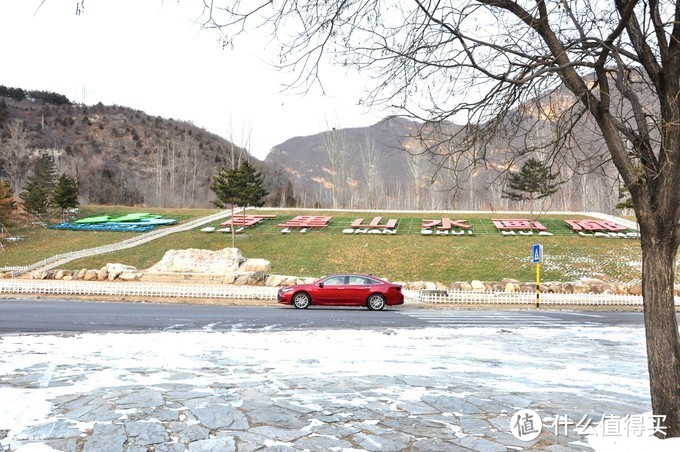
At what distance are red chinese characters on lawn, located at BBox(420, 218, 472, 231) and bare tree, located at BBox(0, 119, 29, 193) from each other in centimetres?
5939

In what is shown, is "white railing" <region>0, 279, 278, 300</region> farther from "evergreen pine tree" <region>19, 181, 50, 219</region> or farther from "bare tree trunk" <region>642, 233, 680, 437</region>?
"evergreen pine tree" <region>19, 181, 50, 219</region>

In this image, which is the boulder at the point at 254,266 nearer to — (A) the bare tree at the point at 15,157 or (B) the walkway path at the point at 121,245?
(B) the walkway path at the point at 121,245

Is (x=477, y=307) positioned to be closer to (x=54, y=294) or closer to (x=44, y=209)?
(x=54, y=294)

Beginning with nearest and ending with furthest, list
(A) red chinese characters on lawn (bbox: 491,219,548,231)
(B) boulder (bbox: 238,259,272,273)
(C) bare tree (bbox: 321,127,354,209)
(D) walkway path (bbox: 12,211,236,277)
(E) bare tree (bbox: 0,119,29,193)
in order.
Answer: (B) boulder (bbox: 238,259,272,273)
(D) walkway path (bbox: 12,211,236,277)
(A) red chinese characters on lawn (bbox: 491,219,548,231)
(C) bare tree (bbox: 321,127,354,209)
(E) bare tree (bbox: 0,119,29,193)

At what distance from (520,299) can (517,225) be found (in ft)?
77.9

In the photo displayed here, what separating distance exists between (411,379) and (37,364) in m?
4.92

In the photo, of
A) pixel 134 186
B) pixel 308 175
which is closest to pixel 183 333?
pixel 134 186

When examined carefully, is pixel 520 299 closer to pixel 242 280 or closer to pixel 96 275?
pixel 242 280

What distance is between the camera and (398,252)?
3978 cm

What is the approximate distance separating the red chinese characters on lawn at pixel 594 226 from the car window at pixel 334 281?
31.8m

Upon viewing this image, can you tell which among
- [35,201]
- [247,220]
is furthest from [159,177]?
[247,220]

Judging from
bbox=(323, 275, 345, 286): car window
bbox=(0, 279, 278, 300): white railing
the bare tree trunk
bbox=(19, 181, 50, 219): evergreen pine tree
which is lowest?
bbox=(0, 279, 278, 300): white railing

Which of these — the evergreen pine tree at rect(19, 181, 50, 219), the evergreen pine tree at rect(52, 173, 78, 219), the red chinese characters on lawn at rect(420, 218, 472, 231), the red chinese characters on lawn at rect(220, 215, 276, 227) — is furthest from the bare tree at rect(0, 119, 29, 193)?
the red chinese characters on lawn at rect(420, 218, 472, 231)

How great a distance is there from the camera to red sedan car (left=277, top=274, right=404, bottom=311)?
1991 centimetres
